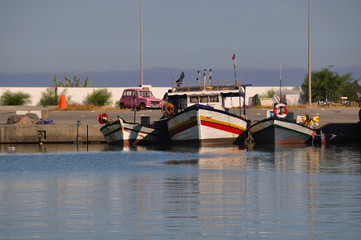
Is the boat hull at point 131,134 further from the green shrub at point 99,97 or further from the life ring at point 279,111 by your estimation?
the green shrub at point 99,97

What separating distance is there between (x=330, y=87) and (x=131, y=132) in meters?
31.6

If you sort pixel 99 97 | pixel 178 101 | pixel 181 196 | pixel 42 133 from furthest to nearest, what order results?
pixel 99 97, pixel 178 101, pixel 42 133, pixel 181 196

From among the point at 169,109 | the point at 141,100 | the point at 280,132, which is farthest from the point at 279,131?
the point at 141,100

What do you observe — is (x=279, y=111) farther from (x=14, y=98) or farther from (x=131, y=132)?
(x=14, y=98)

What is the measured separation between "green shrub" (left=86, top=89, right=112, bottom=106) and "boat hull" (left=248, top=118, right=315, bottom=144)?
89.3 ft

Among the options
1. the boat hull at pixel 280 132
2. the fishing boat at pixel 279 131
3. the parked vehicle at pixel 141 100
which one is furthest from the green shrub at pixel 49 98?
the boat hull at pixel 280 132

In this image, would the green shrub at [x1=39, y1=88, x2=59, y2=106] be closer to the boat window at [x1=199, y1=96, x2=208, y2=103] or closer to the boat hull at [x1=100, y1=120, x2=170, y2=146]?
the boat hull at [x1=100, y1=120, x2=170, y2=146]

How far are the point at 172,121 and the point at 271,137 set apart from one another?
5523 mm

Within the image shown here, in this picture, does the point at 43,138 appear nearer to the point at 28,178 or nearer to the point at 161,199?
the point at 28,178

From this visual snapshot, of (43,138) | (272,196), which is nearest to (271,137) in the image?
(43,138)

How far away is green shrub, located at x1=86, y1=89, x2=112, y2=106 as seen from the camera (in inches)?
2463

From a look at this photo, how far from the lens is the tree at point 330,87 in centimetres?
6391

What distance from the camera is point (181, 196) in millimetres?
17766

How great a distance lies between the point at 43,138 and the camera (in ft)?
124
